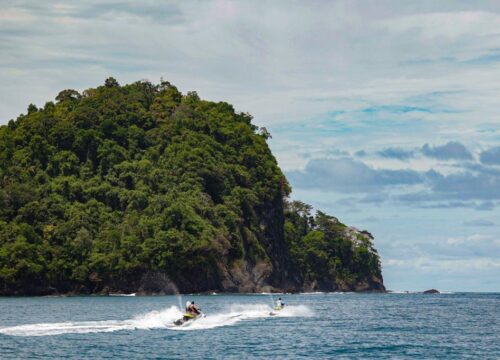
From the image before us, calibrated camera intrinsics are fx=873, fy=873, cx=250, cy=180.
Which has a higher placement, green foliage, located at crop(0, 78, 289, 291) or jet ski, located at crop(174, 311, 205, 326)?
green foliage, located at crop(0, 78, 289, 291)

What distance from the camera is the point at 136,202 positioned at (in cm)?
16112

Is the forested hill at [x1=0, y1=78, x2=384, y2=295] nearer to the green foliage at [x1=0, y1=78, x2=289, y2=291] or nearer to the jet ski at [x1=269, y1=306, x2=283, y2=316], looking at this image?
the green foliage at [x1=0, y1=78, x2=289, y2=291]

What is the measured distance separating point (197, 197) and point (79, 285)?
30096 mm

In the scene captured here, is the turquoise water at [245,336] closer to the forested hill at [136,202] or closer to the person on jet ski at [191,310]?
the person on jet ski at [191,310]

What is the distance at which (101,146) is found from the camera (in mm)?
179125

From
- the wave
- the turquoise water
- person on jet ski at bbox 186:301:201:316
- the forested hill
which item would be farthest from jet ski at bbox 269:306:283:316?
the forested hill

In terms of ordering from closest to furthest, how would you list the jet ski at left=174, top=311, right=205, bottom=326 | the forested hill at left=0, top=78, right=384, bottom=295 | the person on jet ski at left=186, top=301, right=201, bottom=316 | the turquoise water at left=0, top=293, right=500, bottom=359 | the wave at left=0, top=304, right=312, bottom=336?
1. the turquoise water at left=0, top=293, right=500, bottom=359
2. the wave at left=0, top=304, right=312, bottom=336
3. the jet ski at left=174, top=311, right=205, bottom=326
4. the person on jet ski at left=186, top=301, right=201, bottom=316
5. the forested hill at left=0, top=78, right=384, bottom=295

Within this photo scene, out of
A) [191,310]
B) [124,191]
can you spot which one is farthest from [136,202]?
[191,310]

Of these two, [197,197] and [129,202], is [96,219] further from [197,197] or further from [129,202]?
[197,197]

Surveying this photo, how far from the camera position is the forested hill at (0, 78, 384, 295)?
5719 inches

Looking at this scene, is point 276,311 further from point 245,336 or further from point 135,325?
point 245,336

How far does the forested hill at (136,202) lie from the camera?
145250 mm

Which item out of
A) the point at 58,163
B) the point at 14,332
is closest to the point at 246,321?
the point at 14,332

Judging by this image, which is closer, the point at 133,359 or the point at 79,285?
the point at 133,359
